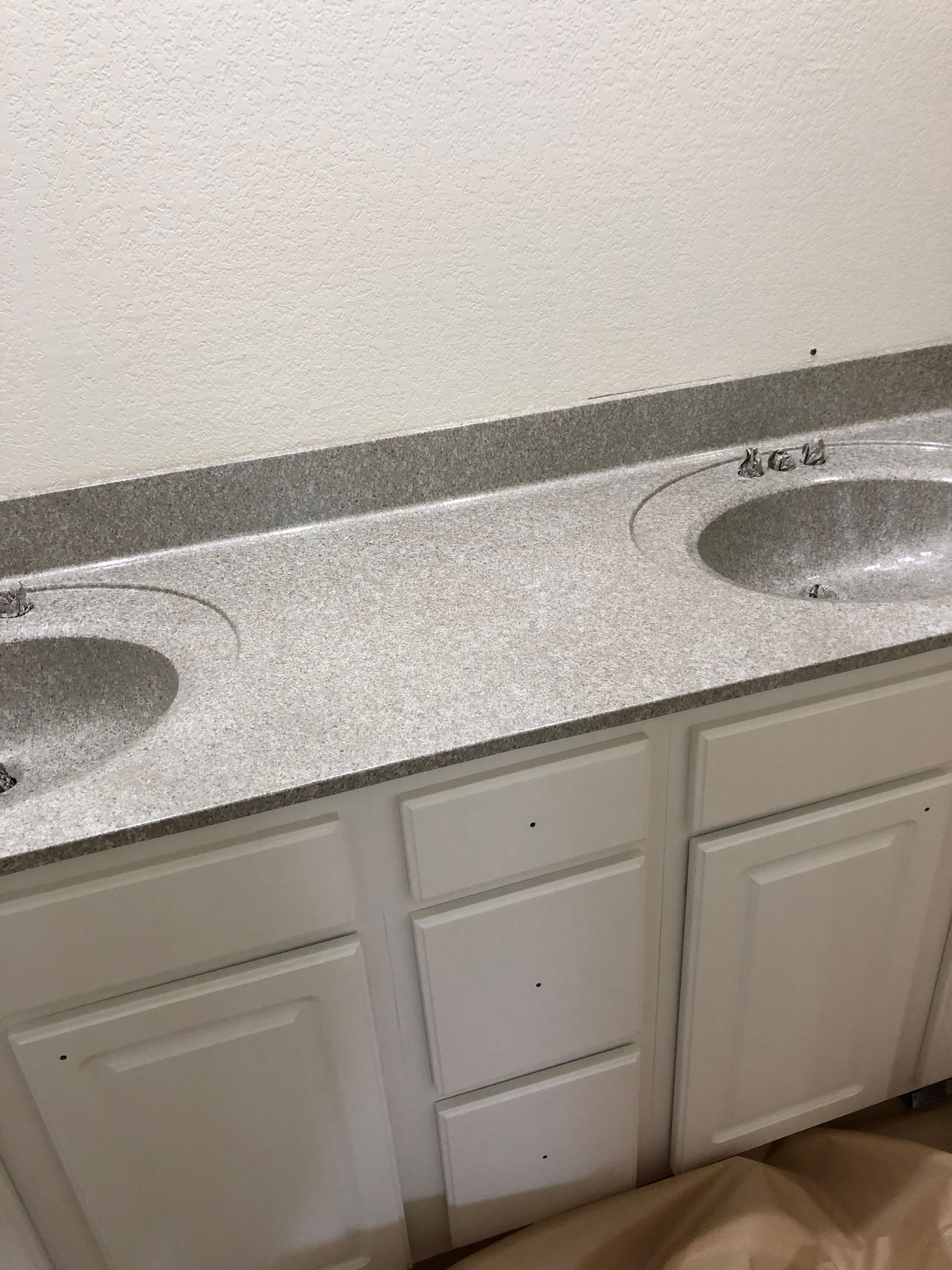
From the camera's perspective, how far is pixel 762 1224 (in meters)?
1.14

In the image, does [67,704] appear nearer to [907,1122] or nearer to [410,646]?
[410,646]

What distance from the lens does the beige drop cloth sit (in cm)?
112

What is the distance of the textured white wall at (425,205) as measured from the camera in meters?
1.00

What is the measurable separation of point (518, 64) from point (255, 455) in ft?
1.77

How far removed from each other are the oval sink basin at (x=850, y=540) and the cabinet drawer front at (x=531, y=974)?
50 centimetres

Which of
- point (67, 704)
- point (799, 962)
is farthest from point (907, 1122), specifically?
point (67, 704)

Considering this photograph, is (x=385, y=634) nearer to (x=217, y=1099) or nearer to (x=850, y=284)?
(x=217, y=1099)

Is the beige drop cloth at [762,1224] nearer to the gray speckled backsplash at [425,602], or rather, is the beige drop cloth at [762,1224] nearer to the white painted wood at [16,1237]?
the white painted wood at [16,1237]

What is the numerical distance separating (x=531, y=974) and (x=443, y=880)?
174 millimetres

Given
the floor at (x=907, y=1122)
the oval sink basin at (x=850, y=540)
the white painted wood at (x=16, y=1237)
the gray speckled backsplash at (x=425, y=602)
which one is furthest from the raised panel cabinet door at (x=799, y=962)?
the white painted wood at (x=16, y=1237)

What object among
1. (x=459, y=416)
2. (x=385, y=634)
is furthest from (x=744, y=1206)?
(x=459, y=416)

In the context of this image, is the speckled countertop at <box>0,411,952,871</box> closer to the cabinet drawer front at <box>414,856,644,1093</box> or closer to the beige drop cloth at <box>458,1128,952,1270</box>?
the cabinet drawer front at <box>414,856,644,1093</box>

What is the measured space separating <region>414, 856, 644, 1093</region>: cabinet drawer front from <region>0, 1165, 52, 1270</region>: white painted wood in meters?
0.42

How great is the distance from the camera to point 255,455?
1.20m
